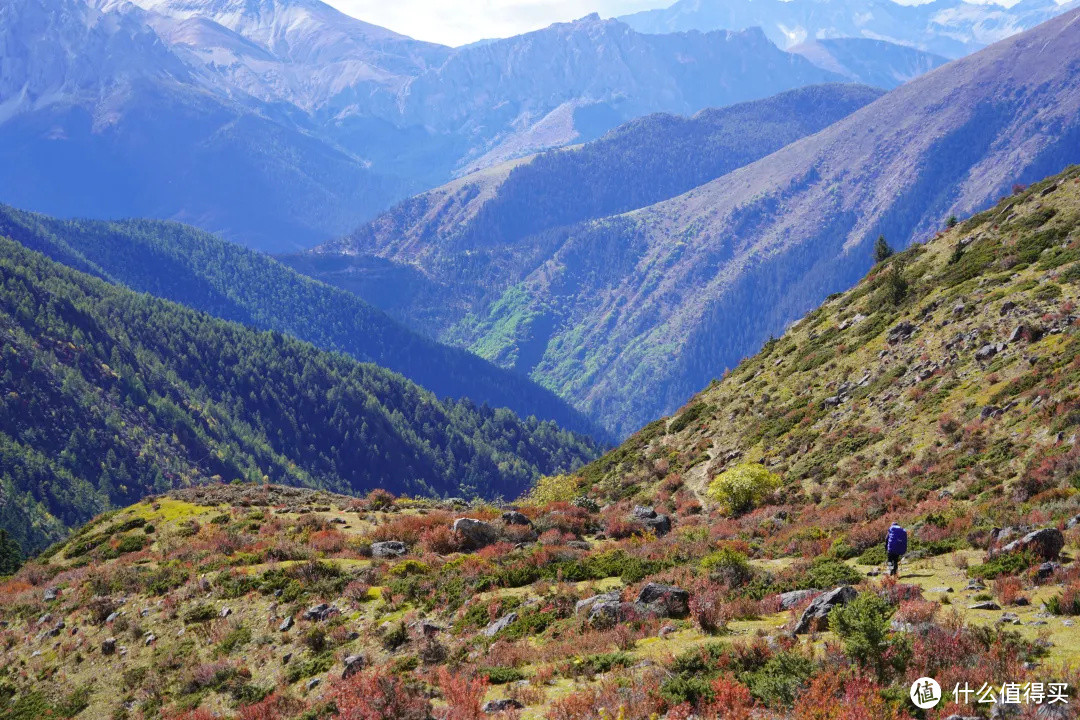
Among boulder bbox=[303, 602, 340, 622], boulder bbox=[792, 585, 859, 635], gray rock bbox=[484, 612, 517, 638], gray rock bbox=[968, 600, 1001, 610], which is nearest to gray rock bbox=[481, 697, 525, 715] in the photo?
gray rock bbox=[484, 612, 517, 638]

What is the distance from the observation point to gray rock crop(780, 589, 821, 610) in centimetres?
1900

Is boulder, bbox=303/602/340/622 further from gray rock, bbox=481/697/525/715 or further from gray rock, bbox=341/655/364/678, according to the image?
gray rock, bbox=481/697/525/715

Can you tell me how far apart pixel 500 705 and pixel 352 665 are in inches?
233

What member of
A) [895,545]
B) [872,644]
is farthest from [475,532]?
[872,644]

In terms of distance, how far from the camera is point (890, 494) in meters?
29.6

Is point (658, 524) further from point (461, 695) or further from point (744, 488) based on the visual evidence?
point (461, 695)

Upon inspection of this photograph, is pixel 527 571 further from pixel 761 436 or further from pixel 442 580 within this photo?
pixel 761 436

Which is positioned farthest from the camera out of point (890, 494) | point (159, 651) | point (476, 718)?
point (890, 494)

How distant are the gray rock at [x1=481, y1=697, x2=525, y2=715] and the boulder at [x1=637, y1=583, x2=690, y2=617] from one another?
572cm

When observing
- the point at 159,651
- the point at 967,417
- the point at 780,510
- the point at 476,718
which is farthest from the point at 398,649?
the point at 967,417

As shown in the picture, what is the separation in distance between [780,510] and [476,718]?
22523 millimetres

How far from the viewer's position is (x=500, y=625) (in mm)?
20594

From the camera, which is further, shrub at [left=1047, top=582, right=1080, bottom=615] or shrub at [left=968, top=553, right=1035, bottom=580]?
shrub at [left=968, top=553, right=1035, bottom=580]

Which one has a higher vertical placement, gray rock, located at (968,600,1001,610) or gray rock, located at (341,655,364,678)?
gray rock, located at (968,600,1001,610)
